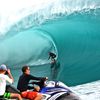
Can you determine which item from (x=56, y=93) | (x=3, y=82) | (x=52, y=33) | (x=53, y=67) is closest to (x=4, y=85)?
(x=3, y=82)

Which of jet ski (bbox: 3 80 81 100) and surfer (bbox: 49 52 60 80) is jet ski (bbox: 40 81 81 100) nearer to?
jet ski (bbox: 3 80 81 100)

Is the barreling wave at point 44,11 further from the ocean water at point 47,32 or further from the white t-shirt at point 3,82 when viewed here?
the white t-shirt at point 3,82

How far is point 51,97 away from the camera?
11.6 meters

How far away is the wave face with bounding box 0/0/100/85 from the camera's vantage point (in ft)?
82.2

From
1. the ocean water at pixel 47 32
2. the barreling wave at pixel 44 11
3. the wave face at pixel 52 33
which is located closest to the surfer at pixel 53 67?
the ocean water at pixel 47 32

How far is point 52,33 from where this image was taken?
28.4m

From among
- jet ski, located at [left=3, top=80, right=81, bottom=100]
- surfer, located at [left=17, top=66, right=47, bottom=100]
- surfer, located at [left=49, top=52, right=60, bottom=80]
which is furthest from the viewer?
surfer, located at [left=49, top=52, right=60, bottom=80]

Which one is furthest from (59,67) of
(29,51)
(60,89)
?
(60,89)

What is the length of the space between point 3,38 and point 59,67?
5886 millimetres

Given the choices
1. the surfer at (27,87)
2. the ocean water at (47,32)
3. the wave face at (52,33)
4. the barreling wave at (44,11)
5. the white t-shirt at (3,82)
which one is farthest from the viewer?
the barreling wave at (44,11)

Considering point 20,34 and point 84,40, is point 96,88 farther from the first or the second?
point 20,34

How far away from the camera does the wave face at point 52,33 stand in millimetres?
25062

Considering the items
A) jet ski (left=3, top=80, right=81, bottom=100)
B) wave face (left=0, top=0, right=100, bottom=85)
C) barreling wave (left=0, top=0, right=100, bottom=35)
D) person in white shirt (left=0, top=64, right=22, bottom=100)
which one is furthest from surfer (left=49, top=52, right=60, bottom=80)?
person in white shirt (left=0, top=64, right=22, bottom=100)

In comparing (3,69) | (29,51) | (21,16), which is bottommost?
(29,51)
